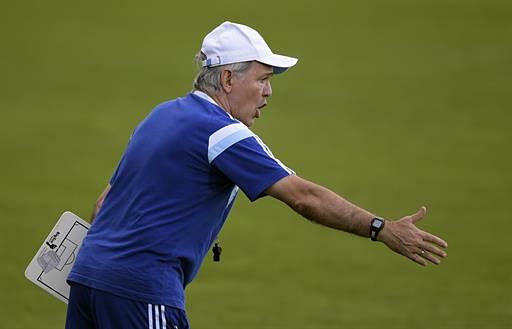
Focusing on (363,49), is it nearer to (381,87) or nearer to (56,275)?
(381,87)

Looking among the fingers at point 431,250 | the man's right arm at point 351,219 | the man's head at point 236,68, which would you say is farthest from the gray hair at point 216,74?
the fingers at point 431,250

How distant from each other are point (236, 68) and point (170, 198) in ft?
2.05

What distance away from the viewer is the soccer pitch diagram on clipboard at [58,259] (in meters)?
5.05

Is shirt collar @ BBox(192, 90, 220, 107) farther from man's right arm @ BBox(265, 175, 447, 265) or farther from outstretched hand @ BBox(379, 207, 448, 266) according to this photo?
outstretched hand @ BBox(379, 207, 448, 266)

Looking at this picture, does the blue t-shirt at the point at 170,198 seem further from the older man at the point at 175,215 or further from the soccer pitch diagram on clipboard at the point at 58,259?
the soccer pitch diagram on clipboard at the point at 58,259

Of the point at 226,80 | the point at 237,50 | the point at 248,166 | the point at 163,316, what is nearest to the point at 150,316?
the point at 163,316

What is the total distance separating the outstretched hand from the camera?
4.48 meters

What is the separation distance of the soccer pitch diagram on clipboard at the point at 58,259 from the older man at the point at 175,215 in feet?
1.13

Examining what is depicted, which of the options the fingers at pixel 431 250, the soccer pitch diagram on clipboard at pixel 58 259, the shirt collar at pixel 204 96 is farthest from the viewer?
the soccer pitch diagram on clipboard at pixel 58 259

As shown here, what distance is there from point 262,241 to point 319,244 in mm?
486

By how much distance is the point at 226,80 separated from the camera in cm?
483

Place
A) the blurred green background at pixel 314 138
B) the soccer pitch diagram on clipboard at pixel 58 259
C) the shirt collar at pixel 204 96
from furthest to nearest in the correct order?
the blurred green background at pixel 314 138 < the soccer pitch diagram on clipboard at pixel 58 259 < the shirt collar at pixel 204 96

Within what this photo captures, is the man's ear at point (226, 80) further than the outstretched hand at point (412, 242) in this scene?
Yes

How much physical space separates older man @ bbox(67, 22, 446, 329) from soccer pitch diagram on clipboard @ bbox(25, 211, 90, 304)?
34cm
